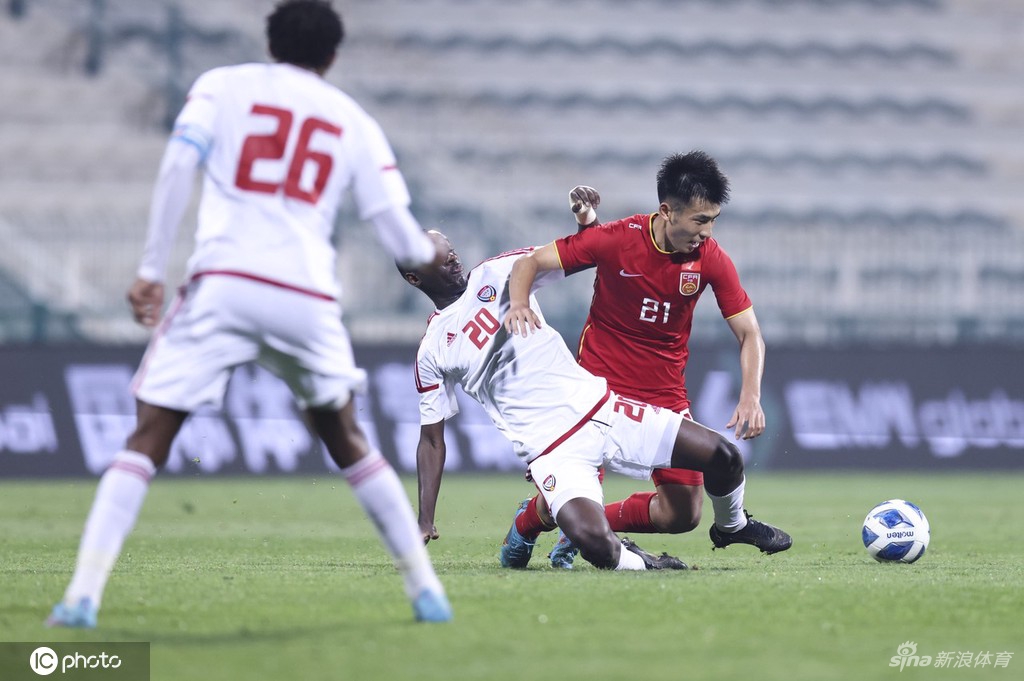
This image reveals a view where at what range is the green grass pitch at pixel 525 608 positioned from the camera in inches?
161

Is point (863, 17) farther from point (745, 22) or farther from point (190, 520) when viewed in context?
point (190, 520)

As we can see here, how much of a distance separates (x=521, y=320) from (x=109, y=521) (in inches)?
102

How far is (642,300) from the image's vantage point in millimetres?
7090

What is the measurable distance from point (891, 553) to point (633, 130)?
59.0 ft

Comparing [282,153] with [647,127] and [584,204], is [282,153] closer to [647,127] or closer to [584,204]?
[584,204]

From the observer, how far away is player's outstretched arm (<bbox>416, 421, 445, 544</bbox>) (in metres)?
6.94

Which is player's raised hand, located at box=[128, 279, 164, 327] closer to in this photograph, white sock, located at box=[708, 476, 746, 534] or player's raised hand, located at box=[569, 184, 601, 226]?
player's raised hand, located at box=[569, 184, 601, 226]

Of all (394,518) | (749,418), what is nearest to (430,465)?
(749,418)

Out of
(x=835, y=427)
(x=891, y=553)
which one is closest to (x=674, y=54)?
(x=835, y=427)

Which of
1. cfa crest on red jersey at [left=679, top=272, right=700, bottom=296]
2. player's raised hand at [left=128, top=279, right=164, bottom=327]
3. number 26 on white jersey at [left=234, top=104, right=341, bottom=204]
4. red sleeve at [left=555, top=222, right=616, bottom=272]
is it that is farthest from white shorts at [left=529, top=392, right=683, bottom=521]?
player's raised hand at [left=128, top=279, right=164, bottom=327]

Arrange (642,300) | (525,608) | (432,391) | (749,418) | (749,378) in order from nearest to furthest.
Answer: (525,608), (749,418), (749,378), (642,300), (432,391)

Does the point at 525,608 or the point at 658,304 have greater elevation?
the point at 658,304

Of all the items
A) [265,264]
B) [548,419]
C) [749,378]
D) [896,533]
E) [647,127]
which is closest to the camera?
[265,264]

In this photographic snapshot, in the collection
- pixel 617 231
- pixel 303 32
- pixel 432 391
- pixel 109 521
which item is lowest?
pixel 432 391
